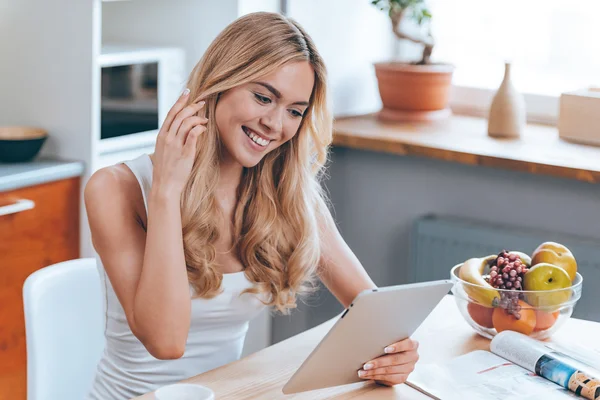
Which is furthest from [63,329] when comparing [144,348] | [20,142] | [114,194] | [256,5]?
[256,5]

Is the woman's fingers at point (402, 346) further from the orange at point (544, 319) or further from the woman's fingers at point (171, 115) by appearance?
the woman's fingers at point (171, 115)

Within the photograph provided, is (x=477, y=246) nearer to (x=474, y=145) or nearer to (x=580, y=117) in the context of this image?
(x=474, y=145)

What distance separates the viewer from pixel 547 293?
5.18ft

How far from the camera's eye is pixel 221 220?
68.5 inches

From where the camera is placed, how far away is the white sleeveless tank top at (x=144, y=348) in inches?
65.4

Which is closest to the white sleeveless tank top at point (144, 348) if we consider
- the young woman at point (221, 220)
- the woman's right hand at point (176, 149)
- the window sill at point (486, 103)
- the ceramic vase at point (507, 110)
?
the young woman at point (221, 220)

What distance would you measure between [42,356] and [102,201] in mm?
314

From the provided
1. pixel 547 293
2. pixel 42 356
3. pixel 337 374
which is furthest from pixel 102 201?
pixel 547 293

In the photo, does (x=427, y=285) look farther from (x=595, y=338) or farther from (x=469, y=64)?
(x=469, y=64)

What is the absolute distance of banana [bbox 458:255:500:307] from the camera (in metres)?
1.59

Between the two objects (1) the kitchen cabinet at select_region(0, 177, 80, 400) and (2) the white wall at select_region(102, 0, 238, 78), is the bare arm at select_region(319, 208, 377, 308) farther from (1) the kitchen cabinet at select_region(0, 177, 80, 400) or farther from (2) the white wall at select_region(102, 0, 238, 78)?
(2) the white wall at select_region(102, 0, 238, 78)

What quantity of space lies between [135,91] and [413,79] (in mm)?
861

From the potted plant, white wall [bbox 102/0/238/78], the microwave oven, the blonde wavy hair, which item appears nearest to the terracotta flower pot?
the potted plant

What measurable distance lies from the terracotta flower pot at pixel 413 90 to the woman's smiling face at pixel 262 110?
112 centimetres
